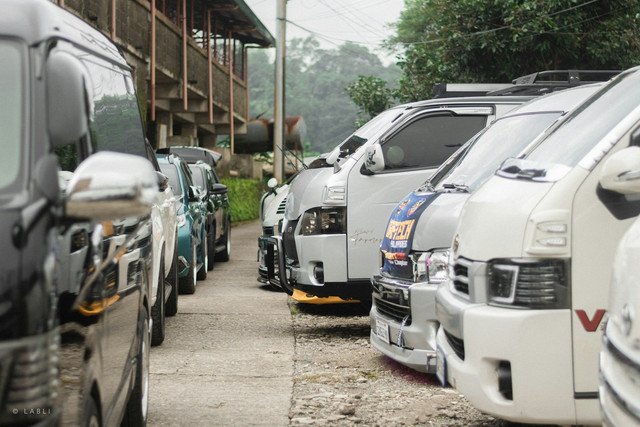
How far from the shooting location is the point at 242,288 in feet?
43.7

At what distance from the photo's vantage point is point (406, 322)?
266 inches

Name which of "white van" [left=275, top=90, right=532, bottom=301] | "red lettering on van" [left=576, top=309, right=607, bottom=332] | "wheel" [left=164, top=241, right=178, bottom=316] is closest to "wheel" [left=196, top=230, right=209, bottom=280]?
"wheel" [left=164, top=241, right=178, bottom=316]

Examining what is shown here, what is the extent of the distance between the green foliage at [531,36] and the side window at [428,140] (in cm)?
A: 1175

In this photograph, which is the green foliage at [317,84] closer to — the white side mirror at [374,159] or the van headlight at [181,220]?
the van headlight at [181,220]

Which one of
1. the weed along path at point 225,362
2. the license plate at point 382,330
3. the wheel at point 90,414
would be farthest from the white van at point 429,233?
the wheel at point 90,414

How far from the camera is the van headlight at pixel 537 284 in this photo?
14.1ft

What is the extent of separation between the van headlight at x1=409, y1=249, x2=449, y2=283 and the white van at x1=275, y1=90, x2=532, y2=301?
6.99 feet

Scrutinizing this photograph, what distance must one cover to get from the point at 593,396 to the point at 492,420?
69.2 inches

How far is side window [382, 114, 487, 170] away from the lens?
29.4 feet

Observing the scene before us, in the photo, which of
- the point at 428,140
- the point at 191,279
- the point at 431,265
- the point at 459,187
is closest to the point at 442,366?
the point at 431,265

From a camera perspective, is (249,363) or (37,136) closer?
(37,136)

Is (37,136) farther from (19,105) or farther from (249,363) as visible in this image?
(249,363)

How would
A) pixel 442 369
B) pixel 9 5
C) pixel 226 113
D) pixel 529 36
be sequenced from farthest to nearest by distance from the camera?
pixel 226 113, pixel 529 36, pixel 442 369, pixel 9 5

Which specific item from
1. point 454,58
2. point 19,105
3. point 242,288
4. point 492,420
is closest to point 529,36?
point 454,58
